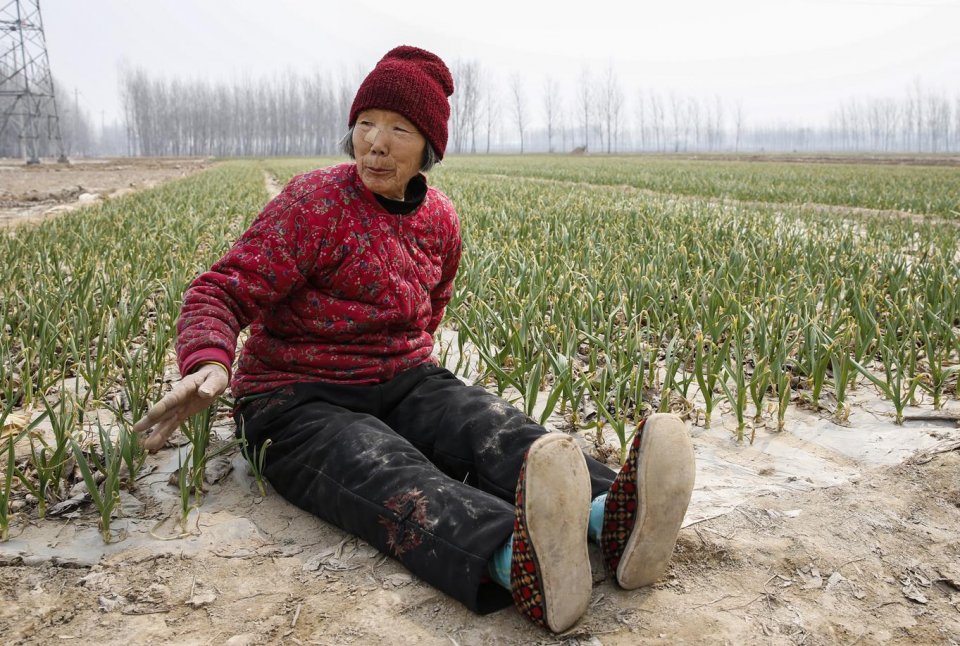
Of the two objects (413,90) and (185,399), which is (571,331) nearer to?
(413,90)

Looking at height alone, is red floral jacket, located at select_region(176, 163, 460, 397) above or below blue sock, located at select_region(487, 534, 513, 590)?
above

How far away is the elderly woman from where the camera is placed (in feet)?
4.55

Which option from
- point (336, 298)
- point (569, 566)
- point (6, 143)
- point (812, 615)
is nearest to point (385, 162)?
point (336, 298)

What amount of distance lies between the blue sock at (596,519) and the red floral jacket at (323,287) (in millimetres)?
759

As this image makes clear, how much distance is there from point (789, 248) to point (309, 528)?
168 inches

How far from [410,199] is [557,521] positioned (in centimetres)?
117

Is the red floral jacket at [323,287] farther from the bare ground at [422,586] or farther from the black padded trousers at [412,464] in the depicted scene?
the bare ground at [422,586]

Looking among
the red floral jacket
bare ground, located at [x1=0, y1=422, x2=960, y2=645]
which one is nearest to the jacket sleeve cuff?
the red floral jacket

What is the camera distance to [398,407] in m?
2.10

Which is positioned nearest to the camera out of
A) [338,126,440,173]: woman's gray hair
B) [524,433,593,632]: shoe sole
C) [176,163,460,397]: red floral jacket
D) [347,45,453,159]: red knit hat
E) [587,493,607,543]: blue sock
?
[524,433,593,632]: shoe sole

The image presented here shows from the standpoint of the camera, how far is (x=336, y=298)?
2053mm

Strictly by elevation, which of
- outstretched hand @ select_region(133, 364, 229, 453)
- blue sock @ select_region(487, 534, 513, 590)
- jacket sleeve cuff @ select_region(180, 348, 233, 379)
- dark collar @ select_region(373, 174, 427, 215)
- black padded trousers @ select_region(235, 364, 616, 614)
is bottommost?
blue sock @ select_region(487, 534, 513, 590)

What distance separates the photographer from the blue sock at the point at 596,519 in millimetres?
1593

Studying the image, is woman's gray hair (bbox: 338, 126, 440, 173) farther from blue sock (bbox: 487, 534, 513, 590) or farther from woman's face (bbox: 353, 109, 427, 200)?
blue sock (bbox: 487, 534, 513, 590)
